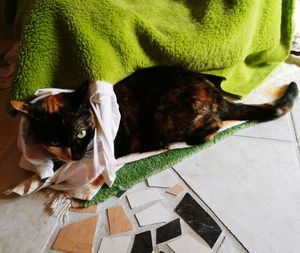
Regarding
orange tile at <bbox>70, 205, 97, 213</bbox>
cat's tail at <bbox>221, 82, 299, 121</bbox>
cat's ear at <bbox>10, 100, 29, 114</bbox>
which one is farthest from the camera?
cat's tail at <bbox>221, 82, 299, 121</bbox>

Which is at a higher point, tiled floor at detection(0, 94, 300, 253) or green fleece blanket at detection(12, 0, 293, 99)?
green fleece blanket at detection(12, 0, 293, 99)

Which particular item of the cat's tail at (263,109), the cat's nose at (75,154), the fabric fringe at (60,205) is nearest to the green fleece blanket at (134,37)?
the cat's tail at (263,109)

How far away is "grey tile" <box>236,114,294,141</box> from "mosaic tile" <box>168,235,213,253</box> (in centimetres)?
50

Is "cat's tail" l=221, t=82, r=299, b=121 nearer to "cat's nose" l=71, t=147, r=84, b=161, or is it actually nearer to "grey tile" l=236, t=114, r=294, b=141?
"grey tile" l=236, t=114, r=294, b=141

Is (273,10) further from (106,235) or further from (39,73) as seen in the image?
(106,235)

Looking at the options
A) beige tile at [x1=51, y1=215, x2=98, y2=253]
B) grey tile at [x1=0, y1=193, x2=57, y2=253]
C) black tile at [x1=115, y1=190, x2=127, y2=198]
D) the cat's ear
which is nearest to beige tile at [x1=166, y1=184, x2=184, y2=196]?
black tile at [x1=115, y1=190, x2=127, y2=198]

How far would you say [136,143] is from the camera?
43.0 inches

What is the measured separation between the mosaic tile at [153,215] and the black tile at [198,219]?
0.04 metres

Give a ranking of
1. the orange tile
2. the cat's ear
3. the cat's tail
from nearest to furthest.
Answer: the cat's ear, the orange tile, the cat's tail

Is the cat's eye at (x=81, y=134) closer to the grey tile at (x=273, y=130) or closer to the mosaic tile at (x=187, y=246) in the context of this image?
the mosaic tile at (x=187, y=246)

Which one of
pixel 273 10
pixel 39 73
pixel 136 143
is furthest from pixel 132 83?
pixel 273 10

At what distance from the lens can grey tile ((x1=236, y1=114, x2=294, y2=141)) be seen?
1.18m

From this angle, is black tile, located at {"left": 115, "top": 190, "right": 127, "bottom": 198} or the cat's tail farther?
the cat's tail

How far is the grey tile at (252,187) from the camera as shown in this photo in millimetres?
883
